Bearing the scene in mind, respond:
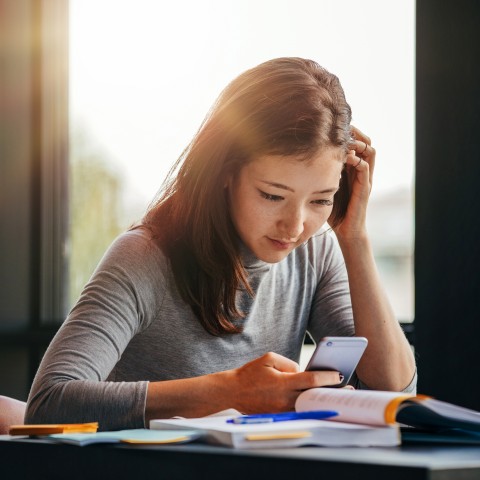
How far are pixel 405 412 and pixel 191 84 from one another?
214cm

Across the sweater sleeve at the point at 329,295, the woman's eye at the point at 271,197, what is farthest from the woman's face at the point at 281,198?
the sweater sleeve at the point at 329,295

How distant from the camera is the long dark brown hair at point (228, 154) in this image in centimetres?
147

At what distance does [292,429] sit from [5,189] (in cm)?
232

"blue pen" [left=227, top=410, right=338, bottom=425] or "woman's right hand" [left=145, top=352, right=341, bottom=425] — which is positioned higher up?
"blue pen" [left=227, top=410, right=338, bottom=425]

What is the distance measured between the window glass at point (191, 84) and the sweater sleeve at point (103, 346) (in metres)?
1.27

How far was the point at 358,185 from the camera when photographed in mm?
1703

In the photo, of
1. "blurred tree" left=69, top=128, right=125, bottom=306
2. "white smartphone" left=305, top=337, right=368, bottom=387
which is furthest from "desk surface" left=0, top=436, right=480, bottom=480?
"blurred tree" left=69, top=128, right=125, bottom=306

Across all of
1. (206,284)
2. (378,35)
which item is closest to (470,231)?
(378,35)

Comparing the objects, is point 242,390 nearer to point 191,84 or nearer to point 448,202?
point 448,202

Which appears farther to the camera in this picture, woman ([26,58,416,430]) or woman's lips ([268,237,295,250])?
woman's lips ([268,237,295,250])

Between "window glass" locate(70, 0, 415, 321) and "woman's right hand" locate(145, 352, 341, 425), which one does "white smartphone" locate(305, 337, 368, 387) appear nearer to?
"woman's right hand" locate(145, 352, 341, 425)

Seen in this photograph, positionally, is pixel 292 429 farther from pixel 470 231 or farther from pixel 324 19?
pixel 324 19

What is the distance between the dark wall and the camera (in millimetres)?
2273

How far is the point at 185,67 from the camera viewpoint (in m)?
2.92
